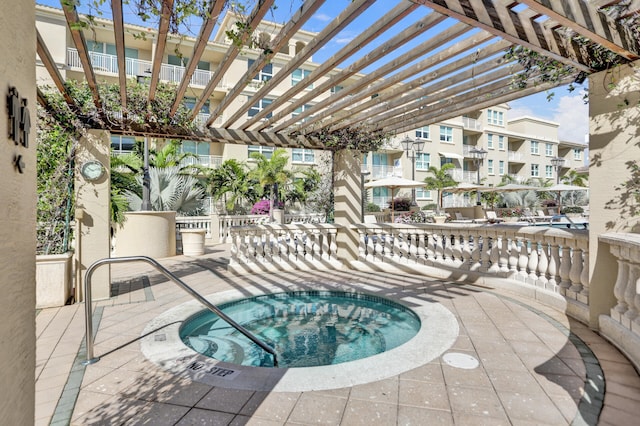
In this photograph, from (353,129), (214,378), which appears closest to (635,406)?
(214,378)

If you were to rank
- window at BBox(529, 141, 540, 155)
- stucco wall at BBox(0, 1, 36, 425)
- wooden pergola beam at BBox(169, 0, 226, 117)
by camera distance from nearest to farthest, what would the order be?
stucco wall at BBox(0, 1, 36, 425) < wooden pergola beam at BBox(169, 0, 226, 117) < window at BBox(529, 141, 540, 155)

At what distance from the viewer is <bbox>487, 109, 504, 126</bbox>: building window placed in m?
31.0

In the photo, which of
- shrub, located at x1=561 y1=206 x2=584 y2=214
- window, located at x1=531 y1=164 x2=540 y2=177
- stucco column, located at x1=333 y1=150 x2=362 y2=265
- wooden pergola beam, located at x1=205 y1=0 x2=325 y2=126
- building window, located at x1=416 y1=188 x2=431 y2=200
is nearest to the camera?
wooden pergola beam, located at x1=205 y1=0 x2=325 y2=126

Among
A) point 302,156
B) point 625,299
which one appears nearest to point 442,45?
point 625,299

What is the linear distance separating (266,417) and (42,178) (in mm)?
5391

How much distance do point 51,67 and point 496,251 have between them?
22.0ft

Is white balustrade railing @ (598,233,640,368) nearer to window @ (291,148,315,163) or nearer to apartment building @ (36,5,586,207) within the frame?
apartment building @ (36,5,586,207)

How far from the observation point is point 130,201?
487 inches

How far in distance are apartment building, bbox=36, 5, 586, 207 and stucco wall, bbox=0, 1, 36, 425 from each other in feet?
16.5

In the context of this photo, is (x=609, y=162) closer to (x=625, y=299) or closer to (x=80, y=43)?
(x=625, y=299)

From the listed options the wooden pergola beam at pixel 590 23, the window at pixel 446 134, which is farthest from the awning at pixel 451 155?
the wooden pergola beam at pixel 590 23

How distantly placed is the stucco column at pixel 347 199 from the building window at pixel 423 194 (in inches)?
840

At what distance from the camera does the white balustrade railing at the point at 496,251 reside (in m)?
4.29

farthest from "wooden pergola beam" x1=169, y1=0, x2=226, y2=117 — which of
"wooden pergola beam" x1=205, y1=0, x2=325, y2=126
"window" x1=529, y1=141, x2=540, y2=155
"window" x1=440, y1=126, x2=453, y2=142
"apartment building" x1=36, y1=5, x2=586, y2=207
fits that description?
"window" x1=529, y1=141, x2=540, y2=155
